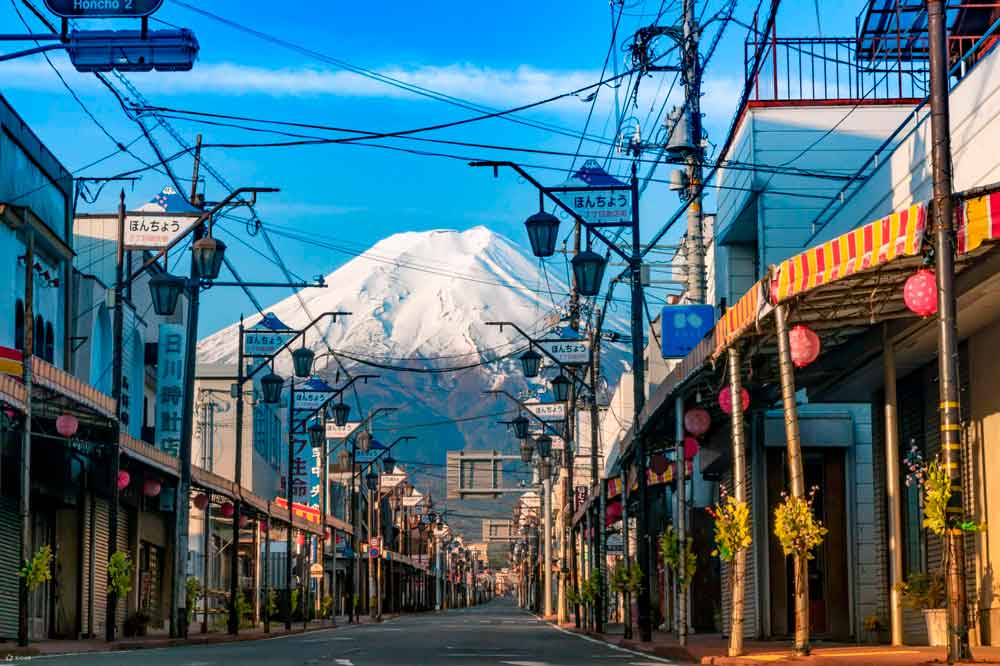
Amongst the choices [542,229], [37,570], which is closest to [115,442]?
[37,570]

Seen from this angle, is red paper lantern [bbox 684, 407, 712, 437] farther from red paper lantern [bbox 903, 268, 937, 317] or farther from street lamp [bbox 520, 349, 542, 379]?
street lamp [bbox 520, 349, 542, 379]

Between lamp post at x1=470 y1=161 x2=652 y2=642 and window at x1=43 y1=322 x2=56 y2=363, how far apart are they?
18077mm

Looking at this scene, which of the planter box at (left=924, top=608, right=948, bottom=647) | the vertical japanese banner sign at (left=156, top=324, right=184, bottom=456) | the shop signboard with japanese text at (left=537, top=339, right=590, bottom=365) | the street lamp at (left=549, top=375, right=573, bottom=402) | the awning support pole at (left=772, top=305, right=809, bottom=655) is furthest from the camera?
the vertical japanese banner sign at (left=156, top=324, right=184, bottom=456)

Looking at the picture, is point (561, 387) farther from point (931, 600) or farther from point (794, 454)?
point (794, 454)

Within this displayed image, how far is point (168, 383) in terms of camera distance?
61375 mm

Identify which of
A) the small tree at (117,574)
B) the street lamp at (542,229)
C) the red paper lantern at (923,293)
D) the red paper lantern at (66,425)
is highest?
the street lamp at (542,229)

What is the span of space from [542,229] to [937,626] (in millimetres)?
9450

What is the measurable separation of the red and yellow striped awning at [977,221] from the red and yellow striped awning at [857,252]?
0.40 meters

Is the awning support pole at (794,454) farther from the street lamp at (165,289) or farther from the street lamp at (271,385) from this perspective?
the street lamp at (271,385)

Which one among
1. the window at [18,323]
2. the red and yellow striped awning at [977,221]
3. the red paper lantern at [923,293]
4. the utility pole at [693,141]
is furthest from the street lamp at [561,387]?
the red and yellow striped awning at [977,221]

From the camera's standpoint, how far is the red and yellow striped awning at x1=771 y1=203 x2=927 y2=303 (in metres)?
17.3

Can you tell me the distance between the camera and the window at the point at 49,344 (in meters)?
45.0

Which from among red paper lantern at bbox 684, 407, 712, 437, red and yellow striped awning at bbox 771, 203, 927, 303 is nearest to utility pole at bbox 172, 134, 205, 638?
red paper lantern at bbox 684, 407, 712, 437

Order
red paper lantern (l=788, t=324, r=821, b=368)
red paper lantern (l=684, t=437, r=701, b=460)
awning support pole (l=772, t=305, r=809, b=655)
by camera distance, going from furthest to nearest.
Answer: red paper lantern (l=684, t=437, r=701, b=460) → red paper lantern (l=788, t=324, r=821, b=368) → awning support pole (l=772, t=305, r=809, b=655)
